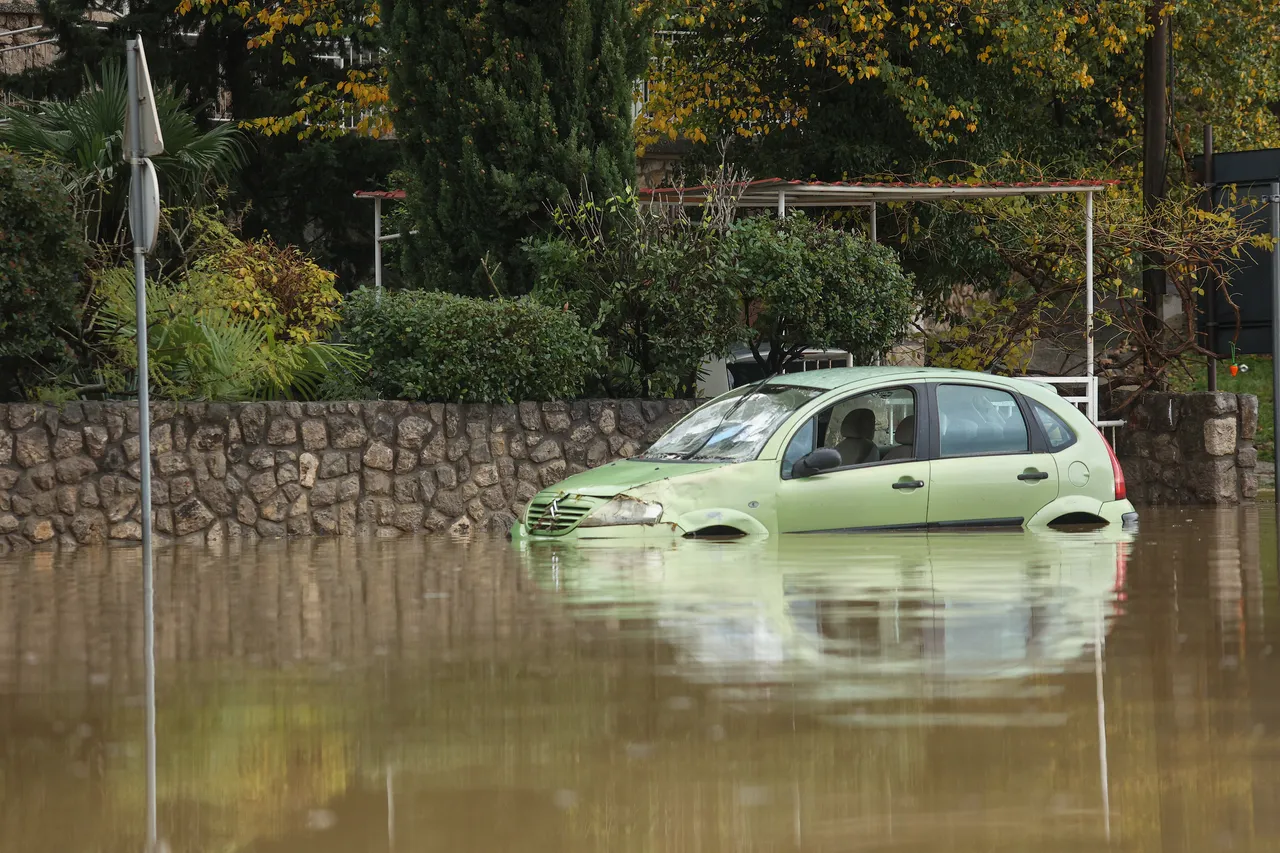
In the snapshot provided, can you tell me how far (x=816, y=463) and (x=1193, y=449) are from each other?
34.2 feet

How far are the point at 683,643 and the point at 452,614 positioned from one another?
1.77 m

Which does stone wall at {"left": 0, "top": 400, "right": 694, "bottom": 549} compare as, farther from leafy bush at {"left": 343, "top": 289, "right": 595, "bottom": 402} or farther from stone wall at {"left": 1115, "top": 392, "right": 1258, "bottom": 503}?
stone wall at {"left": 1115, "top": 392, "right": 1258, "bottom": 503}

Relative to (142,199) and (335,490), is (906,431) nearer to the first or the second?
(142,199)

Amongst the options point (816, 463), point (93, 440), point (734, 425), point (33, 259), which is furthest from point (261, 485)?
point (816, 463)

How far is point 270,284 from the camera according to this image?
1689cm

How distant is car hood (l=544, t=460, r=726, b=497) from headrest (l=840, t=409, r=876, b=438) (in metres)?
1.03

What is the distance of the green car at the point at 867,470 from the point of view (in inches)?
428

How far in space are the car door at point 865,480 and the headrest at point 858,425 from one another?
72mm

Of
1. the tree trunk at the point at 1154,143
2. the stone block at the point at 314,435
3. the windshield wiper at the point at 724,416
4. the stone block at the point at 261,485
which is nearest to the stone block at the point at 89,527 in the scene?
the stone block at the point at 261,485

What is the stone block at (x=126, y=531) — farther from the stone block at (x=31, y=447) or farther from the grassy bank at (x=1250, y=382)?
the grassy bank at (x=1250, y=382)

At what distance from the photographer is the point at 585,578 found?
32.0 ft

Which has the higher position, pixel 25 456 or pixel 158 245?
pixel 158 245

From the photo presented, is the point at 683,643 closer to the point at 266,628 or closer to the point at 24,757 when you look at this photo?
the point at 266,628

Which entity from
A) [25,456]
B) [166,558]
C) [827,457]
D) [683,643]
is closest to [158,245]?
[25,456]
